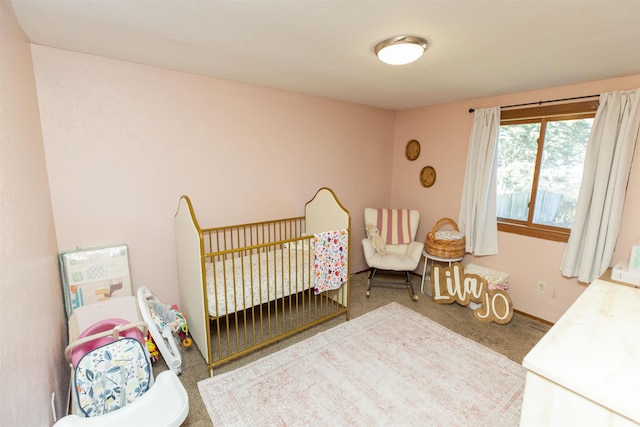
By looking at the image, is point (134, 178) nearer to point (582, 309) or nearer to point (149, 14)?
point (149, 14)

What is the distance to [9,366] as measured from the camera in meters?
0.97

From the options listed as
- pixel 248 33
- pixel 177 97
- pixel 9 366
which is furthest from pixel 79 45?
pixel 9 366

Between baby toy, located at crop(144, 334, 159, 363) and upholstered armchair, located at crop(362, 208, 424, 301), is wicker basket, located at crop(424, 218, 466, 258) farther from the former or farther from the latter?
baby toy, located at crop(144, 334, 159, 363)

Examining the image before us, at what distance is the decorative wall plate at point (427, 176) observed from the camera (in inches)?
148

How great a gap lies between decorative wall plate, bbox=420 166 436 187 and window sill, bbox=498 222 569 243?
955 millimetres

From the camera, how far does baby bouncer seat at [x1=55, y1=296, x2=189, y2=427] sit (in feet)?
4.51

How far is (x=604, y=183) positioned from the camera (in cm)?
238

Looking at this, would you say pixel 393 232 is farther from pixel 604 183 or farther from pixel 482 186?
pixel 604 183

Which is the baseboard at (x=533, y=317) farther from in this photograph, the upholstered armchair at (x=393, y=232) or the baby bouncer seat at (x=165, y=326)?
the baby bouncer seat at (x=165, y=326)

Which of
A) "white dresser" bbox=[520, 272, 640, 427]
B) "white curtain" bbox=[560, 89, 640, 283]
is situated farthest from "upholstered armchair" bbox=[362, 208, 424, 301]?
"white dresser" bbox=[520, 272, 640, 427]

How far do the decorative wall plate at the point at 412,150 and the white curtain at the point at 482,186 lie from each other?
29.8 inches

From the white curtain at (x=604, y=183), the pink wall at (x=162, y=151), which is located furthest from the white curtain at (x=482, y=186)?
the pink wall at (x=162, y=151)

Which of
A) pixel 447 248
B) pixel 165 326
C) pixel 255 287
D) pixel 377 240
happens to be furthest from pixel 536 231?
pixel 165 326

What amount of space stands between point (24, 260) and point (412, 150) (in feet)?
12.8
